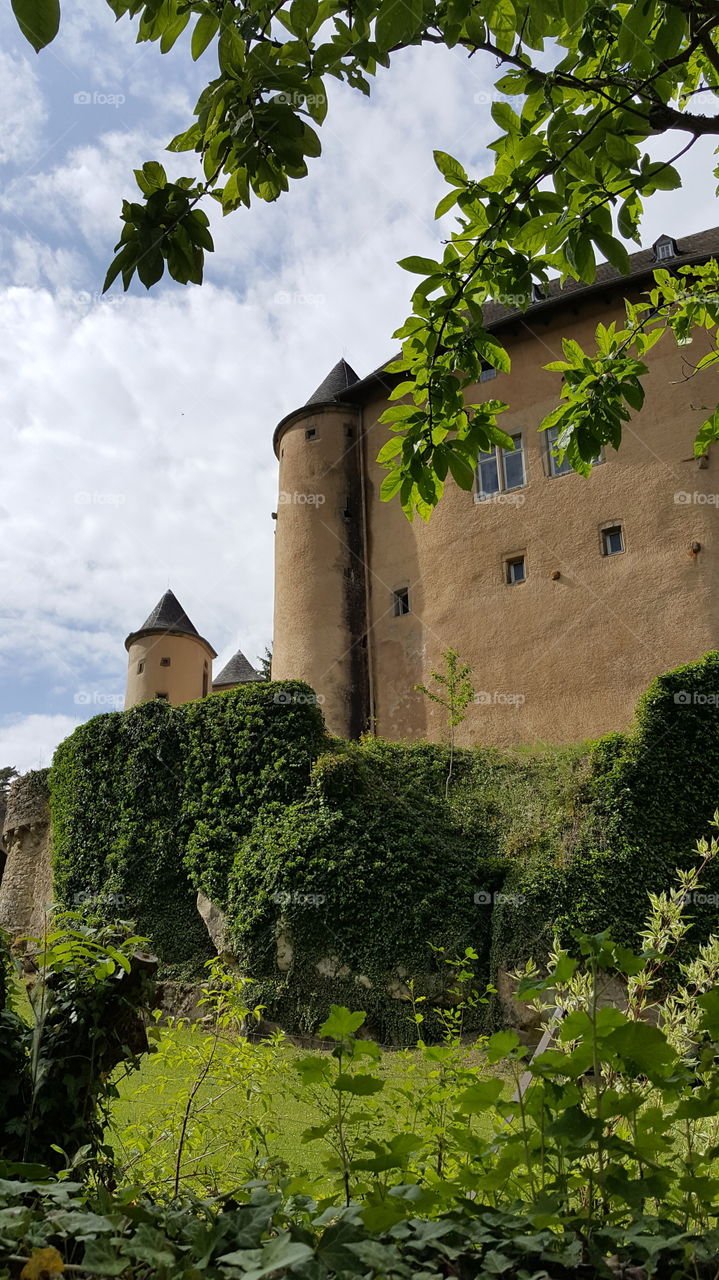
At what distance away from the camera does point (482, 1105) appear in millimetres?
1728

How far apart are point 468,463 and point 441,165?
3.60ft

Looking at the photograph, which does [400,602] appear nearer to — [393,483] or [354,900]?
[354,900]

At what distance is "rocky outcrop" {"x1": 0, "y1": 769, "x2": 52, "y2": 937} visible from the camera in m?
21.8

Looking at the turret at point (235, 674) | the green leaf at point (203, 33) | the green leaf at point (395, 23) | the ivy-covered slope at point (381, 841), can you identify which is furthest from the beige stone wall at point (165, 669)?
→ the green leaf at point (395, 23)

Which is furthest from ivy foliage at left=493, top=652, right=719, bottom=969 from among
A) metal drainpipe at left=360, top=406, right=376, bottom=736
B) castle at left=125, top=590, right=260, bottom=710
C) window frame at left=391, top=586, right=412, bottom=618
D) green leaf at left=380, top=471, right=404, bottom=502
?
castle at left=125, top=590, right=260, bottom=710

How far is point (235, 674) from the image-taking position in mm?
39969

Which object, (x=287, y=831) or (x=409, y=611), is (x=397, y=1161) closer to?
(x=287, y=831)

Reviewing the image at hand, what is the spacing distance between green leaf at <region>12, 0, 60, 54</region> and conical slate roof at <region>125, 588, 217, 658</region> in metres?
32.6

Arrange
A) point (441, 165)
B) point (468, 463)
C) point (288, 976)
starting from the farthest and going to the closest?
point (288, 976) → point (468, 463) → point (441, 165)

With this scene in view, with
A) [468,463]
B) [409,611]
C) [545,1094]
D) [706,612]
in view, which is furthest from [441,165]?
[409,611]

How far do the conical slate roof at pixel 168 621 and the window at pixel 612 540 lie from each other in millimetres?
17863

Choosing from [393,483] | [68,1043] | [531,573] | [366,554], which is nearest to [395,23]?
[393,483]

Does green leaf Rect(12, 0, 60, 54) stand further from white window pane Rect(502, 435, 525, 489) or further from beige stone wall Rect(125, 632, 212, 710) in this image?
beige stone wall Rect(125, 632, 212, 710)

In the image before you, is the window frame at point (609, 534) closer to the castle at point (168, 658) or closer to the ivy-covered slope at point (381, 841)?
the ivy-covered slope at point (381, 841)
